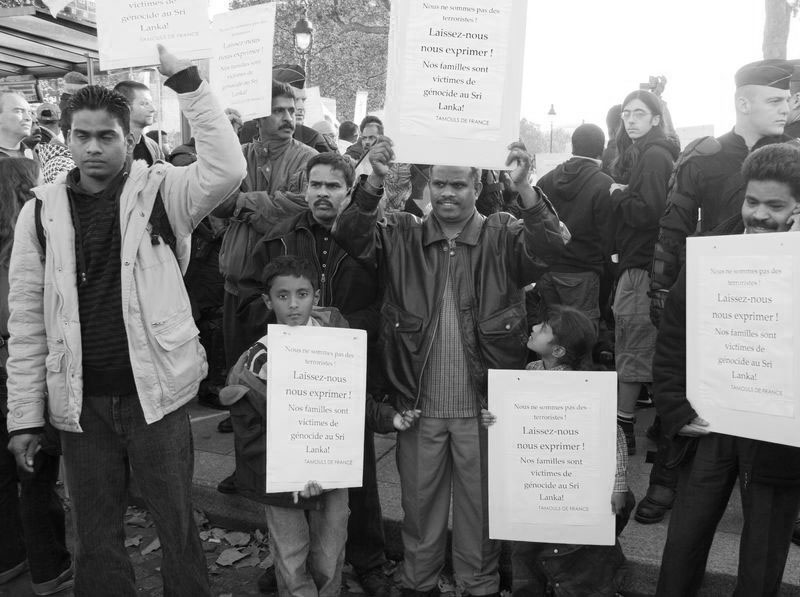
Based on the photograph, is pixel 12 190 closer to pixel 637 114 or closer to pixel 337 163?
pixel 337 163

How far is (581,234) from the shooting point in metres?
4.68

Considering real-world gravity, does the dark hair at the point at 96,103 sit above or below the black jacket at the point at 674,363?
above

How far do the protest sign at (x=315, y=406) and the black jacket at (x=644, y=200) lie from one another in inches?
84.6

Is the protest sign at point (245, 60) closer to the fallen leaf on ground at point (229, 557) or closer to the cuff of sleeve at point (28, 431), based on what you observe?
the cuff of sleeve at point (28, 431)

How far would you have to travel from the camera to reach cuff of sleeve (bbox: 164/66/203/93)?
8.26 feet

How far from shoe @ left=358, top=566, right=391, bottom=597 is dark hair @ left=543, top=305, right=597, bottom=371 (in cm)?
148

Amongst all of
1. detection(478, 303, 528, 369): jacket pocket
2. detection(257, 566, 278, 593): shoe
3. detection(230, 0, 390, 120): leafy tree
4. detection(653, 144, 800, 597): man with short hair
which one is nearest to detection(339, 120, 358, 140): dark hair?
detection(478, 303, 528, 369): jacket pocket

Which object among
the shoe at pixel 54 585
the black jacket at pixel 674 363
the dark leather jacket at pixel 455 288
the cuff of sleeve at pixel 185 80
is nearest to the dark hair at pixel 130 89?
the dark leather jacket at pixel 455 288

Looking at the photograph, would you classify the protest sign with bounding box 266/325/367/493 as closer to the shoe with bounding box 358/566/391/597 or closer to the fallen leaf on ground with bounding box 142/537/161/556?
the shoe with bounding box 358/566/391/597

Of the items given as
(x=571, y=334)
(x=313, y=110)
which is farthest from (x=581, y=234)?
(x=313, y=110)

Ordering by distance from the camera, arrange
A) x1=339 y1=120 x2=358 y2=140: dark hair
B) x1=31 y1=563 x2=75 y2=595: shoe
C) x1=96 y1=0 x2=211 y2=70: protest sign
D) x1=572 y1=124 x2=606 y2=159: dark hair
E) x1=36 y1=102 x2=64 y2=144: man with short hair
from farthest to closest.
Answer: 1. x1=339 y1=120 x2=358 y2=140: dark hair
2. x1=36 y1=102 x2=64 y2=144: man with short hair
3. x1=572 y1=124 x2=606 y2=159: dark hair
4. x1=31 y1=563 x2=75 y2=595: shoe
5. x1=96 y1=0 x2=211 y2=70: protest sign

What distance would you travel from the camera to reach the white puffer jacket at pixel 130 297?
2676mm

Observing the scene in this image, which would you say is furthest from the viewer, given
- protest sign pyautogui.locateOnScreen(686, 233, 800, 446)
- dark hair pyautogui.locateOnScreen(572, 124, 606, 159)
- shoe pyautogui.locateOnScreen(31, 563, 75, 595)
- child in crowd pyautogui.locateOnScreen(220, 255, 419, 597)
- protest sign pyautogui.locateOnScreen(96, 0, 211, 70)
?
dark hair pyautogui.locateOnScreen(572, 124, 606, 159)

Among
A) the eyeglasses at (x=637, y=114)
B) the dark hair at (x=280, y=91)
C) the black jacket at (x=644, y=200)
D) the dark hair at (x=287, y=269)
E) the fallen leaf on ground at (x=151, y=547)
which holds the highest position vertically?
the dark hair at (x=280, y=91)
